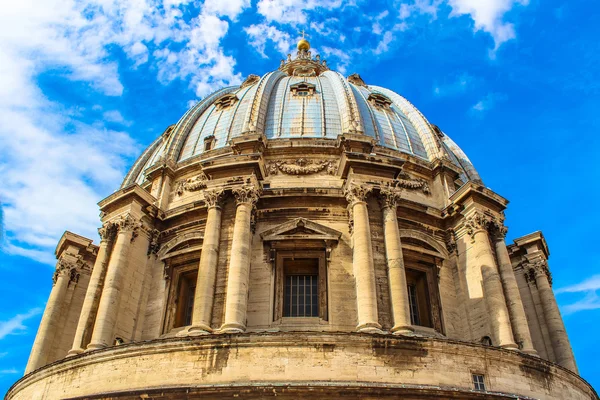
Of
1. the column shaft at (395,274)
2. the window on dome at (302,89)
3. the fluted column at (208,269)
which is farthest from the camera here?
the window on dome at (302,89)

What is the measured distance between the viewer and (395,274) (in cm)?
2078

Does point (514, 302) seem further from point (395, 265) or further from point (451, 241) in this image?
point (395, 265)

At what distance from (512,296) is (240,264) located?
457 inches

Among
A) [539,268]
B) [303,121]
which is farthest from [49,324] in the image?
[539,268]

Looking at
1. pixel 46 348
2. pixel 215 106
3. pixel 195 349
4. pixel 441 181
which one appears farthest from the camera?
pixel 215 106

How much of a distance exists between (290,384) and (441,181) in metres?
17.0

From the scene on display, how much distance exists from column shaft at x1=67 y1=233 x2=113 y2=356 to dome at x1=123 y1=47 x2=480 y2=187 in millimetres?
7986

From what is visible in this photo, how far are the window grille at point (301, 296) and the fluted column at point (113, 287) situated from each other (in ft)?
22.8

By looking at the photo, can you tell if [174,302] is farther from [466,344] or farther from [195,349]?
A: [466,344]

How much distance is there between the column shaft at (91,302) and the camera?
70.3 ft

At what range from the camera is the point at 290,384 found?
15.3 metres

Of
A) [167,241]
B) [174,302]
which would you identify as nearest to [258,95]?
[167,241]

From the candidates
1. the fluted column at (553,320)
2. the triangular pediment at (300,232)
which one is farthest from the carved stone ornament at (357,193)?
the fluted column at (553,320)

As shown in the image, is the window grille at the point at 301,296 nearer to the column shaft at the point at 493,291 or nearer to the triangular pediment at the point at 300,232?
the triangular pediment at the point at 300,232
